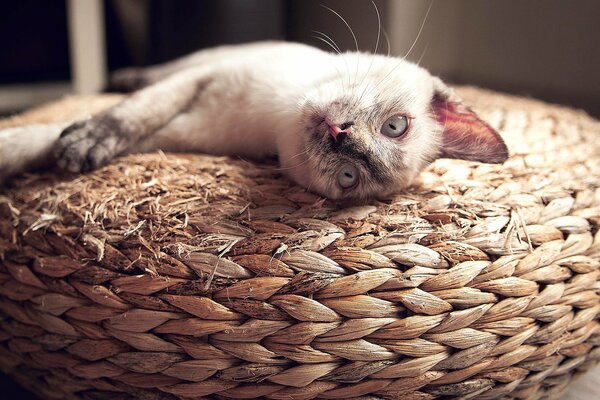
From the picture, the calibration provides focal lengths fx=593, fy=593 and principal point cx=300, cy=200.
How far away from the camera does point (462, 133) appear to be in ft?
4.66

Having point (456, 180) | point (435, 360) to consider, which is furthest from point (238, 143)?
point (435, 360)

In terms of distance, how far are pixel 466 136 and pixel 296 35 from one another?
1089 mm

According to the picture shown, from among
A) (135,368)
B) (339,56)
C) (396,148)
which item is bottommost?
(135,368)

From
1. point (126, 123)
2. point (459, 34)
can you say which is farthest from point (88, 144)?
point (459, 34)

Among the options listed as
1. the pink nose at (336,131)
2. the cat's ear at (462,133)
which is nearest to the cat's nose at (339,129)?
the pink nose at (336,131)

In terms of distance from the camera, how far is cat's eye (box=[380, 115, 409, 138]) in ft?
4.40

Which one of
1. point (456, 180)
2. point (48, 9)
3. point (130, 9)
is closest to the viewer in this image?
point (456, 180)

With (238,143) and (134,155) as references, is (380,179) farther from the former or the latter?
(134,155)

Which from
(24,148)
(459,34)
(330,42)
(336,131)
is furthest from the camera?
(459,34)

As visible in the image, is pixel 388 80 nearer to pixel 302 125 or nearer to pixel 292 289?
pixel 302 125

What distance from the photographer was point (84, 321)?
120cm

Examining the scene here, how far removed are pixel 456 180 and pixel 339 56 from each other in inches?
18.1

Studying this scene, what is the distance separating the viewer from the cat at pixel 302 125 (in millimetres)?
1306

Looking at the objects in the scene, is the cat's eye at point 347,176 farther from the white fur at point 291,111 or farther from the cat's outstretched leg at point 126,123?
the cat's outstretched leg at point 126,123
